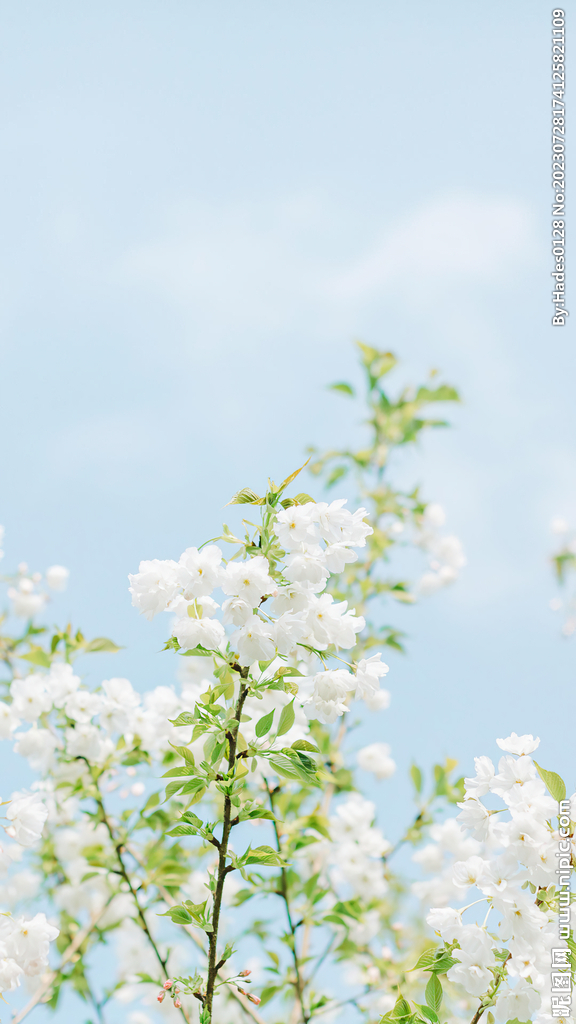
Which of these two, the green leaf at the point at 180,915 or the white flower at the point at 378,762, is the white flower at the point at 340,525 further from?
the white flower at the point at 378,762

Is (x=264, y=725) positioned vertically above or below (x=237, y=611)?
below

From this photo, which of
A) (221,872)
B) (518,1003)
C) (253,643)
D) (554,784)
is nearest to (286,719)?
(253,643)

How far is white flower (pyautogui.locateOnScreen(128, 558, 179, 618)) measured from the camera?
160 centimetres

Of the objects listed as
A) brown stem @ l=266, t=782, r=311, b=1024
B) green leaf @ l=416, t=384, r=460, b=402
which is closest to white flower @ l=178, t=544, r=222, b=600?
brown stem @ l=266, t=782, r=311, b=1024

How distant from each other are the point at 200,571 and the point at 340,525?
0.31 metres

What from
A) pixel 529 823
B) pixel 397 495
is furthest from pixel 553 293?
pixel 529 823

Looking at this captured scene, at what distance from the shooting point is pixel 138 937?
4.48 m

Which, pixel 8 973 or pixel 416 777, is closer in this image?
pixel 8 973

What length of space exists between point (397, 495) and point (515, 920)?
2.96 meters

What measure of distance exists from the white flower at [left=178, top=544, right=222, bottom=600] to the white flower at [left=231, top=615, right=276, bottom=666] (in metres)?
0.13

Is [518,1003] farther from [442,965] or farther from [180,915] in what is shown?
[180,915]

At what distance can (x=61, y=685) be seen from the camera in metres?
2.78

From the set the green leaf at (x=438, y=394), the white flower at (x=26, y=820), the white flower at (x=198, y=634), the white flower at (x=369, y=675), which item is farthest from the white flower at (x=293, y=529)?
the green leaf at (x=438, y=394)

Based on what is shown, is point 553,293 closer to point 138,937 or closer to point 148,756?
point 148,756
